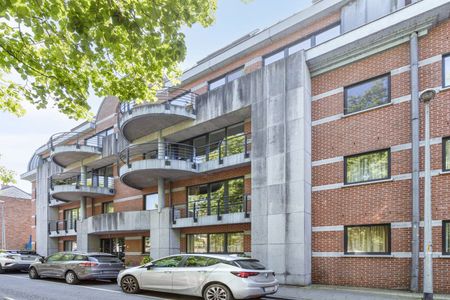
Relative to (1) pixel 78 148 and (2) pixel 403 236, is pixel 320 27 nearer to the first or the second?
(2) pixel 403 236

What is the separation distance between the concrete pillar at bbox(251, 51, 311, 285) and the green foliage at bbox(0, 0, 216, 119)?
6.49 metres

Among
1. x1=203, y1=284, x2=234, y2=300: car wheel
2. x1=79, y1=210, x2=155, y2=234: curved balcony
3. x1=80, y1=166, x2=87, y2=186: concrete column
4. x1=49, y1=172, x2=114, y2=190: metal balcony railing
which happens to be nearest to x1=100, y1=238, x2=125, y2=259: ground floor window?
x1=79, y1=210, x2=155, y2=234: curved balcony

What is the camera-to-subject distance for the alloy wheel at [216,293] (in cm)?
948

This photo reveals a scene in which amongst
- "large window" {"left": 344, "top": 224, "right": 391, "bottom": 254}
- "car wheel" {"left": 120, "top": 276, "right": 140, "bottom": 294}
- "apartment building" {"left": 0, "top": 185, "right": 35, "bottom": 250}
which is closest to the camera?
"car wheel" {"left": 120, "top": 276, "right": 140, "bottom": 294}

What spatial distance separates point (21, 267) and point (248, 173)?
42.4 ft

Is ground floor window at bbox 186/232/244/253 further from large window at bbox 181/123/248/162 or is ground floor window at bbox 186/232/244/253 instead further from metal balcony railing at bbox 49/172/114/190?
metal balcony railing at bbox 49/172/114/190

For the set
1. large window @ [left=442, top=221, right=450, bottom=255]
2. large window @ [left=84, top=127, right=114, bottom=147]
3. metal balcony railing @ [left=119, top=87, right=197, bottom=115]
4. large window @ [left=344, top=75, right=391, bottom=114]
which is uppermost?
metal balcony railing @ [left=119, top=87, right=197, bottom=115]

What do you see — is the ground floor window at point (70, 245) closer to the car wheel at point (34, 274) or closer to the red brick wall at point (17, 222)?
the car wheel at point (34, 274)

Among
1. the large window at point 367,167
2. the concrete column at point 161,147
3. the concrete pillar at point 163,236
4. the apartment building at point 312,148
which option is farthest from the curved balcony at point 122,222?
the large window at point 367,167

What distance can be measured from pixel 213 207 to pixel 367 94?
8.12 metres

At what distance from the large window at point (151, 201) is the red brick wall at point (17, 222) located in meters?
25.6

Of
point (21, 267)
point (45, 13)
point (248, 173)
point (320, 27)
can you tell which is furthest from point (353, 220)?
point (21, 267)

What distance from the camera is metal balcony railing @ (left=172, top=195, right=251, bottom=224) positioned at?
1565cm

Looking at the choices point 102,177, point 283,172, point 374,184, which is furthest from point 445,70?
point 102,177
